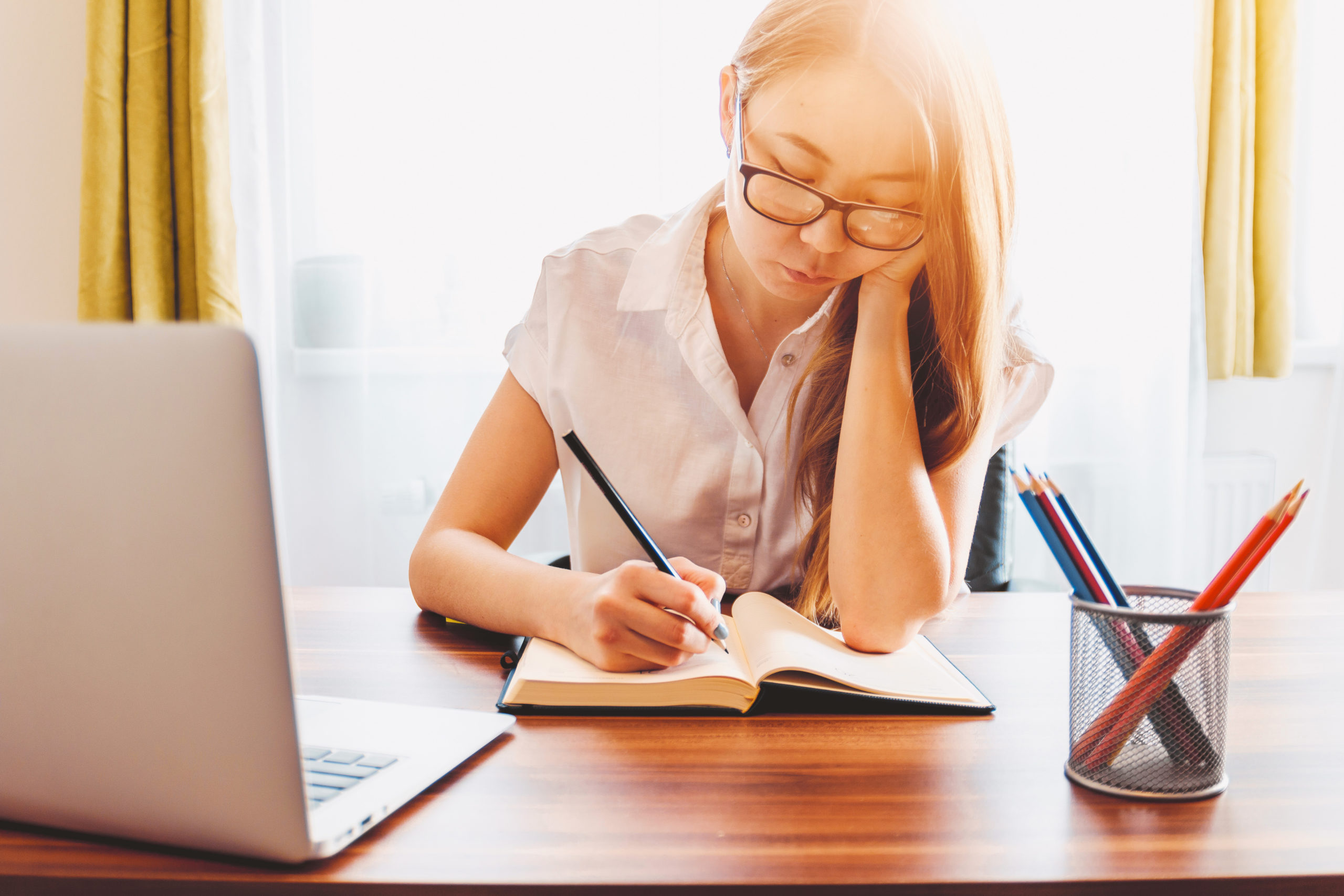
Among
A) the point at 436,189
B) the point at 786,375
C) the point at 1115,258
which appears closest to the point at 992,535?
the point at 786,375

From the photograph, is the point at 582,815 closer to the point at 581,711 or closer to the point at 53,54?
the point at 581,711

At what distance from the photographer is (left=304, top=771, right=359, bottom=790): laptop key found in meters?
0.52

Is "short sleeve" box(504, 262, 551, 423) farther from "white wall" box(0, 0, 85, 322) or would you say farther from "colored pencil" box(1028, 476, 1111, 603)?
"white wall" box(0, 0, 85, 322)

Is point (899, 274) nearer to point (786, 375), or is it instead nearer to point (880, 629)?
point (786, 375)

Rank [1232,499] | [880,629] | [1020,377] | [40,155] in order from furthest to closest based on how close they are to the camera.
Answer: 1. [1232,499]
2. [40,155]
3. [1020,377]
4. [880,629]

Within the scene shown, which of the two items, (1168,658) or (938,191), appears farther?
(938,191)

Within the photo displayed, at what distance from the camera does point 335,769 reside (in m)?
0.54

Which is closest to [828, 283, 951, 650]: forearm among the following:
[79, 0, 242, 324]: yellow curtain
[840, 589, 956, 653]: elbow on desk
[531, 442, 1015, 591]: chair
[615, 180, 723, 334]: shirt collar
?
[840, 589, 956, 653]: elbow on desk

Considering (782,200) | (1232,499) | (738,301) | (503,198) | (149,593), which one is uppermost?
(503,198)

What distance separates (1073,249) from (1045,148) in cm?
23

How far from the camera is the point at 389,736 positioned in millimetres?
600

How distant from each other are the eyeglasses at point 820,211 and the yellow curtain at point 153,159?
1399mm

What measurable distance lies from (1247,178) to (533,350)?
180 cm

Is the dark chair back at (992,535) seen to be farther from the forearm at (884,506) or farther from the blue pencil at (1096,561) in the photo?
the blue pencil at (1096,561)
